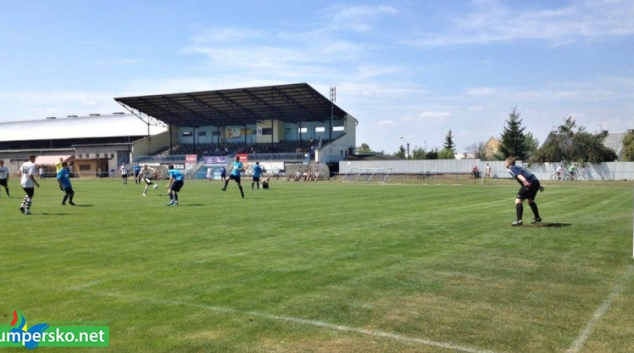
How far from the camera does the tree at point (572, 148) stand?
57938mm

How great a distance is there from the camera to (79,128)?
Result: 92.8 m

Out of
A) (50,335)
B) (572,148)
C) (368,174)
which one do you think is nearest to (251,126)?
(368,174)

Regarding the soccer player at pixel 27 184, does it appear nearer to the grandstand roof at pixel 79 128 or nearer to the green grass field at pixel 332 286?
the green grass field at pixel 332 286

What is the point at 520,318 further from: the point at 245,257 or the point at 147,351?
the point at 245,257

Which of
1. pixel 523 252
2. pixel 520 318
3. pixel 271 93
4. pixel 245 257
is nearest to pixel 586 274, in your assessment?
pixel 523 252

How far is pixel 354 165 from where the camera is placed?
6606cm

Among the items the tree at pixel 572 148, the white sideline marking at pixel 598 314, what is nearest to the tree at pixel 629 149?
the tree at pixel 572 148

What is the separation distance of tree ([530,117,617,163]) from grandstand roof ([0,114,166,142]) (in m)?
61.2

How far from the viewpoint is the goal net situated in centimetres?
6094

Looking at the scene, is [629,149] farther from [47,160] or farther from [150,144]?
[47,160]

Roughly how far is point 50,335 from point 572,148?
6238cm

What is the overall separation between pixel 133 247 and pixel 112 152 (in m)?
78.4

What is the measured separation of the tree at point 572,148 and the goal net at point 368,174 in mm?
17273

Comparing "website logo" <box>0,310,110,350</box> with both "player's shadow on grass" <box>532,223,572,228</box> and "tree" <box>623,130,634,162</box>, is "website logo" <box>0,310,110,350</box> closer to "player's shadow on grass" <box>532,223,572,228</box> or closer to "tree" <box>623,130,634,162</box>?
"player's shadow on grass" <box>532,223,572,228</box>
